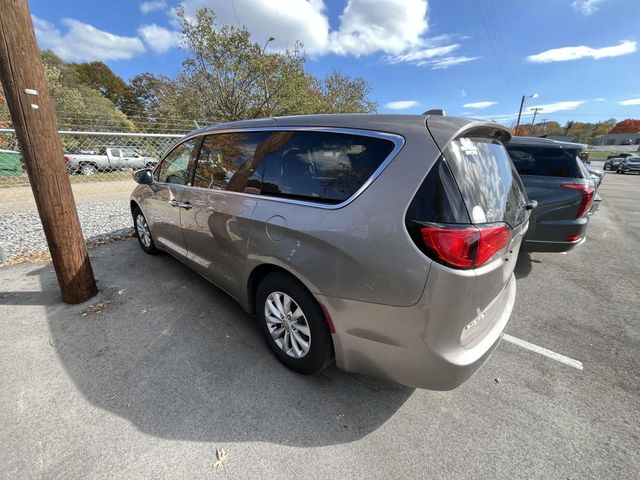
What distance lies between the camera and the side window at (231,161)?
2449 millimetres

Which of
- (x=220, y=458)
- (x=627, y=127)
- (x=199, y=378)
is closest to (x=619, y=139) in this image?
(x=627, y=127)

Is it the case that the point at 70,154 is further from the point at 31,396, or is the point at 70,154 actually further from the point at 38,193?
the point at 31,396

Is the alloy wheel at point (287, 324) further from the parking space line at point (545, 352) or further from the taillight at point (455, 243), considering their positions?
the parking space line at point (545, 352)

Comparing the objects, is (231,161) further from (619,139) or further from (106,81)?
(619,139)

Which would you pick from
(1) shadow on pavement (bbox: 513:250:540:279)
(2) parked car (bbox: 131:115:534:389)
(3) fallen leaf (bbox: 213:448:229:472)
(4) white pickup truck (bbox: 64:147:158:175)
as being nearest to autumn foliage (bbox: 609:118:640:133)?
(1) shadow on pavement (bbox: 513:250:540:279)

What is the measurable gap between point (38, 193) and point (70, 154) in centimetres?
1161

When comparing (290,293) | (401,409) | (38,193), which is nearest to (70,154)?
(38,193)

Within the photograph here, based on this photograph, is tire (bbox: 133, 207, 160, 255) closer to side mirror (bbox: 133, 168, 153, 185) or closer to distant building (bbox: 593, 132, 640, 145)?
side mirror (bbox: 133, 168, 153, 185)

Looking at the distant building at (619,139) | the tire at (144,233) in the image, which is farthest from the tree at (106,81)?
the distant building at (619,139)

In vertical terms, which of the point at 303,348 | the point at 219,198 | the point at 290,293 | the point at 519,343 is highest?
the point at 219,198

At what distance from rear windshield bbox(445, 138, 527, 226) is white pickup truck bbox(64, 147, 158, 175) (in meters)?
12.0

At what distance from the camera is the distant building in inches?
2795

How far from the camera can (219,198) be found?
8.69ft

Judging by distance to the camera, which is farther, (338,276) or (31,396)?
(31,396)
